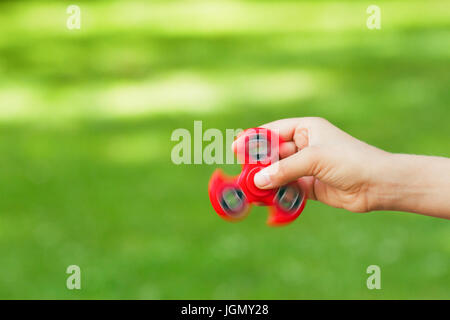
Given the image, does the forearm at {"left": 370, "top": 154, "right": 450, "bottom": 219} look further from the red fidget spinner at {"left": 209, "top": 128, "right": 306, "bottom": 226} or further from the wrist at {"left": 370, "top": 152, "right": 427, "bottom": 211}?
the red fidget spinner at {"left": 209, "top": 128, "right": 306, "bottom": 226}

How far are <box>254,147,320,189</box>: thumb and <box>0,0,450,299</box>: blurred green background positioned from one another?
5.60ft

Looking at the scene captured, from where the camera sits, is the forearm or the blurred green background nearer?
the forearm

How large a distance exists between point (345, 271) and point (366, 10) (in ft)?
12.9

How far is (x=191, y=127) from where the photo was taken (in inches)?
217

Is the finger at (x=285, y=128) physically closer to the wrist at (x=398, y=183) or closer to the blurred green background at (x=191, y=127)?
the wrist at (x=398, y=183)

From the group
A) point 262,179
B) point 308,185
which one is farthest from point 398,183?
point 262,179

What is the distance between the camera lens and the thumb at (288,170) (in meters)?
2.23

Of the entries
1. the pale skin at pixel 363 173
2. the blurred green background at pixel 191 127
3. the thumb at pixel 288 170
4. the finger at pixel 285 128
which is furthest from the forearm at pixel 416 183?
the blurred green background at pixel 191 127

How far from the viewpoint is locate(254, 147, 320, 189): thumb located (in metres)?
2.23

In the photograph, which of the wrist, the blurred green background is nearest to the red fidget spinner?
the wrist

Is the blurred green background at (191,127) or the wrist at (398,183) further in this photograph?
the blurred green background at (191,127)

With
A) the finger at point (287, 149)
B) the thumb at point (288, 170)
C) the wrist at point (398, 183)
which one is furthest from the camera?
the finger at point (287, 149)

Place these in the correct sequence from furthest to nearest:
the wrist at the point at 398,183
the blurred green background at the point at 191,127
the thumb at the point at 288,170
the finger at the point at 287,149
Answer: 1. the blurred green background at the point at 191,127
2. the finger at the point at 287,149
3. the wrist at the point at 398,183
4. the thumb at the point at 288,170

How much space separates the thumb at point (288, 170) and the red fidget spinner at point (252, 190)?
45mm
